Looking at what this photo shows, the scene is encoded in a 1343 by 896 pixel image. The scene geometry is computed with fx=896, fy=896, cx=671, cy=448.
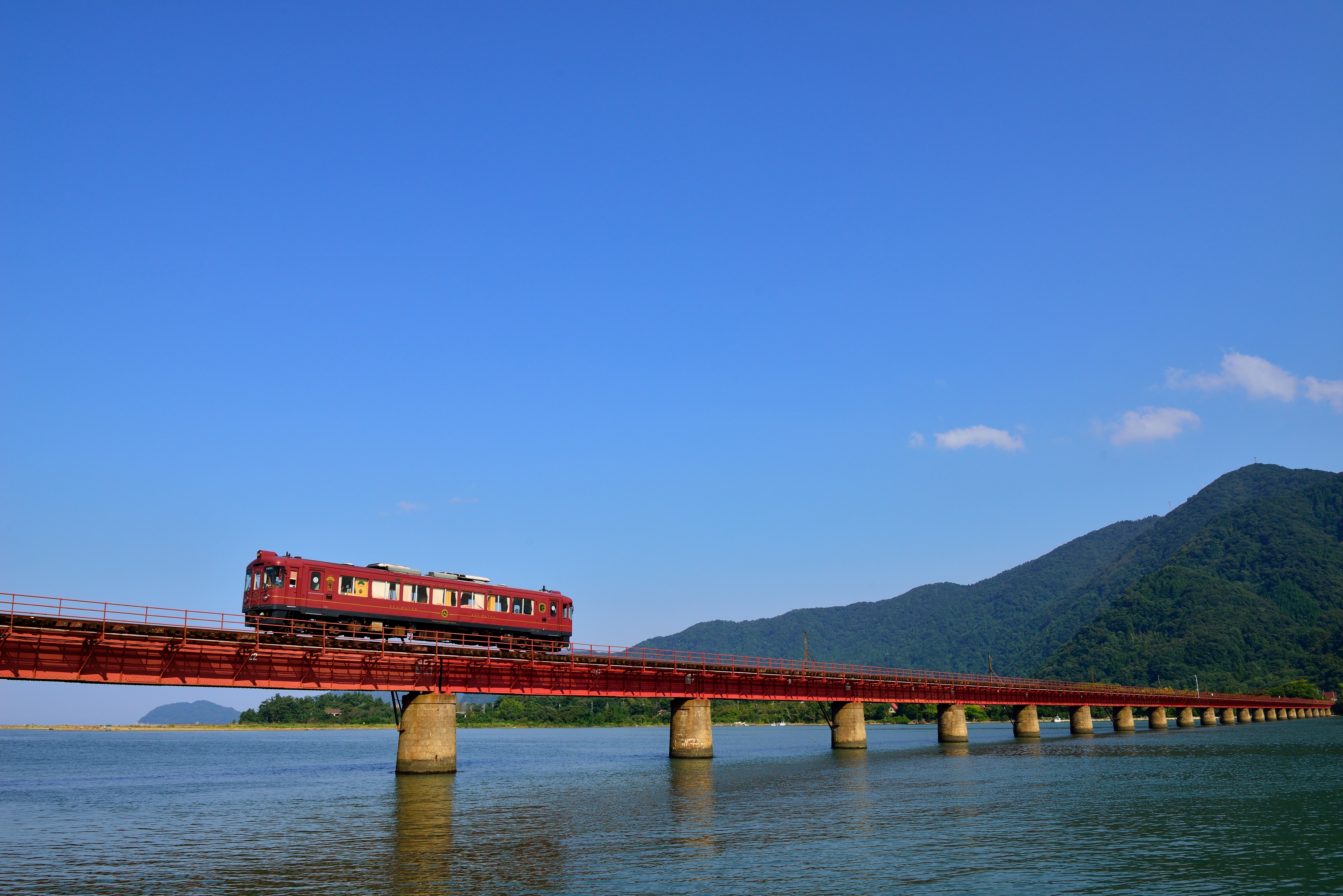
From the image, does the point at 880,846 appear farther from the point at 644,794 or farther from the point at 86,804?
the point at 86,804

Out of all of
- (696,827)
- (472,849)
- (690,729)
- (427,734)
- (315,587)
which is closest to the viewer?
(472,849)

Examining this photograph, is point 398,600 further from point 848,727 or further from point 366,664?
point 848,727

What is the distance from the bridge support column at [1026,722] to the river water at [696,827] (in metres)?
34.0

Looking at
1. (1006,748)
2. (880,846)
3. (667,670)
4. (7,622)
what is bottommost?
(1006,748)

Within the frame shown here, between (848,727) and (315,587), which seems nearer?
(315,587)

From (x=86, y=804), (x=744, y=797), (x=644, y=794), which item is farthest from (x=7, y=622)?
(x=744, y=797)

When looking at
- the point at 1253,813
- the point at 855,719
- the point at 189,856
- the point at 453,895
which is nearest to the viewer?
the point at 453,895

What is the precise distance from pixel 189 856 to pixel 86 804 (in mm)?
20259

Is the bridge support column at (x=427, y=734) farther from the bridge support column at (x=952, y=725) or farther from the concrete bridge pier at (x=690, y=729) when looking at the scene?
the bridge support column at (x=952, y=725)

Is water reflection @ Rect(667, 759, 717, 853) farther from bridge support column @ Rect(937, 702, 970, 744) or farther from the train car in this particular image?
bridge support column @ Rect(937, 702, 970, 744)

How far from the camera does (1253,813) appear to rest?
34.9 m

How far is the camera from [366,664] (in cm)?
4556

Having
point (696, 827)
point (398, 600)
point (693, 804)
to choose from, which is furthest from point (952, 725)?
point (696, 827)

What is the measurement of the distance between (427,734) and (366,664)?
270 inches
